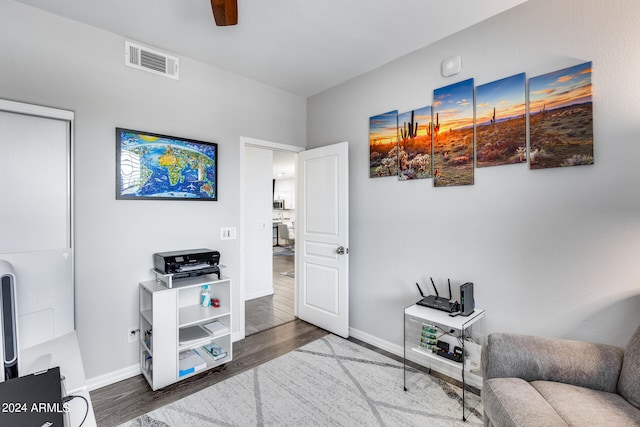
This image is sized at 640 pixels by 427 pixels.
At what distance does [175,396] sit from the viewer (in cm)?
212

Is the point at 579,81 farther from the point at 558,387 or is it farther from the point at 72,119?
the point at 72,119

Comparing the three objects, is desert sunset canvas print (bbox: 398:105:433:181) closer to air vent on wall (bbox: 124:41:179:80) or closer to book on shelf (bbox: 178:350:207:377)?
air vent on wall (bbox: 124:41:179:80)

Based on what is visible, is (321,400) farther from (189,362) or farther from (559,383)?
(559,383)

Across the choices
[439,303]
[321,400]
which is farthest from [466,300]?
[321,400]

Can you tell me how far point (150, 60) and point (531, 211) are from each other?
3.14 meters

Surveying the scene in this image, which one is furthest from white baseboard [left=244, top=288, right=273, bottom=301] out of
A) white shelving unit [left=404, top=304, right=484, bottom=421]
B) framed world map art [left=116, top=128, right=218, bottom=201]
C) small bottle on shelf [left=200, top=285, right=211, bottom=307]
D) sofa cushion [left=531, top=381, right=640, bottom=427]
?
sofa cushion [left=531, top=381, right=640, bottom=427]

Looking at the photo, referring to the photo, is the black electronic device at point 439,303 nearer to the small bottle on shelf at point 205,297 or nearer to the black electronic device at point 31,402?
the small bottle on shelf at point 205,297

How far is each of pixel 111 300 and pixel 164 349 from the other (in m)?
0.58

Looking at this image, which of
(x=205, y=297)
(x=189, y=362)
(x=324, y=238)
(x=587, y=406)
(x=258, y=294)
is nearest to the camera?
(x=587, y=406)

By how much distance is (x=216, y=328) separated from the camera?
8.55 ft

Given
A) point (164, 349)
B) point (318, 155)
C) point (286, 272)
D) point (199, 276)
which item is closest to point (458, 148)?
point (318, 155)

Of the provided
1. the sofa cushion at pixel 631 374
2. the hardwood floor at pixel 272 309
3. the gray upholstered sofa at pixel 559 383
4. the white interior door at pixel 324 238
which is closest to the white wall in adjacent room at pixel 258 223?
the hardwood floor at pixel 272 309

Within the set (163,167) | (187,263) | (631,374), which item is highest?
(163,167)

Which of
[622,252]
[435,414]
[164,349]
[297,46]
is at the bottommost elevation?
[435,414]
